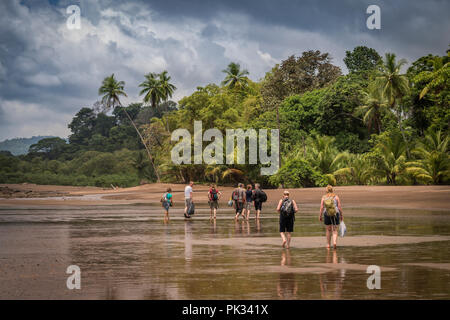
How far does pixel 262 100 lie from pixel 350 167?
22.5 metres

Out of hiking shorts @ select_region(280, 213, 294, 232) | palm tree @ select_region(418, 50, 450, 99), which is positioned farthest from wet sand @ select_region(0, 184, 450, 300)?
palm tree @ select_region(418, 50, 450, 99)

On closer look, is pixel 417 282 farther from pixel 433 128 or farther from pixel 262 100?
pixel 262 100

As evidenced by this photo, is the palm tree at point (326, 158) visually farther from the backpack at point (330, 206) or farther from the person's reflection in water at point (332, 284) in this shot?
the person's reflection in water at point (332, 284)

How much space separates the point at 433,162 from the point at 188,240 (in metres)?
28.6

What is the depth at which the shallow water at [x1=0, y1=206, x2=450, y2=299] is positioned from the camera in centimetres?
909

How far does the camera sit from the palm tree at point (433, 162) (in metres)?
40.5

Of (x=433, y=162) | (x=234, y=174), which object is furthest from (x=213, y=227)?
(x=234, y=174)

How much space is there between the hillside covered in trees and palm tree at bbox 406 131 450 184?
7 cm

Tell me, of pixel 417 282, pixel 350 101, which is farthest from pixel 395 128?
pixel 417 282

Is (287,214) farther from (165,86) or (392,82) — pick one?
(165,86)

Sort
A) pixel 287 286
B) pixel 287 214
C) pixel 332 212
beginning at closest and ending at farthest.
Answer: pixel 287 286
pixel 332 212
pixel 287 214

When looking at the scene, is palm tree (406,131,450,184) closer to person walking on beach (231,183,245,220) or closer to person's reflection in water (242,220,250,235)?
person walking on beach (231,183,245,220)

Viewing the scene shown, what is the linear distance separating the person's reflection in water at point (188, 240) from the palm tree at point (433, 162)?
22.5 m

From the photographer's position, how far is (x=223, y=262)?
40.6 ft
